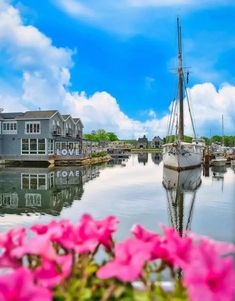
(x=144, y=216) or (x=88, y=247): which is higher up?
(x=88, y=247)

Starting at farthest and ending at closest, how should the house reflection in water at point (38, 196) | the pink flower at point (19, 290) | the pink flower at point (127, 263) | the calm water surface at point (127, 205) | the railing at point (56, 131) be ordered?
the railing at point (56, 131)
the house reflection in water at point (38, 196)
the calm water surface at point (127, 205)
the pink flower at point (127, 263)
the pink flower at point (19, 290)

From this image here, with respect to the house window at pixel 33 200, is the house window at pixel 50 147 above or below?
above

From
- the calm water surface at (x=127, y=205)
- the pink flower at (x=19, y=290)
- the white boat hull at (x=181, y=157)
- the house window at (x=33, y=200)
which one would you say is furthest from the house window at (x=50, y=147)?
the pink flower at (x=19, y=290)

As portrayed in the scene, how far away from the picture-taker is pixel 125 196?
714 inches

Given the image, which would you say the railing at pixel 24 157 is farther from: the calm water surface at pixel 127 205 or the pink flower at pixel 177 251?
the pink flower at pixel 177 251

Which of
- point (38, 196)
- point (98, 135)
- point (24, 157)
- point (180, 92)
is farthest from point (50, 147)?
point (98, 135)

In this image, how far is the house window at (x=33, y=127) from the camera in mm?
43656

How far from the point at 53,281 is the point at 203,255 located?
1.64ft

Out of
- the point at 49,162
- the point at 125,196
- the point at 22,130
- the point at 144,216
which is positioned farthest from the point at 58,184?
the point at 22,130

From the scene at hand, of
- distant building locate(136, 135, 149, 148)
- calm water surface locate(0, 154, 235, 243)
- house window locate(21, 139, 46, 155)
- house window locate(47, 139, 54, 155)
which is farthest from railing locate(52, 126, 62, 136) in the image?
distant building locate(136, 135, 149, 148)

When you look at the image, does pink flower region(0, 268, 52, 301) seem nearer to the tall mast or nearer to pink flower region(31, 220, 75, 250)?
pink flower region(31, 220, 75, 250)

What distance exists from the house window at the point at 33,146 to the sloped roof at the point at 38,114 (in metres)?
3.01

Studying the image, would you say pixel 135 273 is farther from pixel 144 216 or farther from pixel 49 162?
pixel 49 162

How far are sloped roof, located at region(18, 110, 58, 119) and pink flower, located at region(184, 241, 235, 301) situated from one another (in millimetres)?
43440
